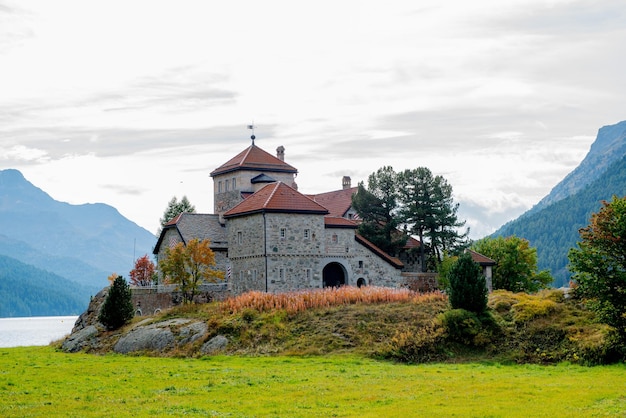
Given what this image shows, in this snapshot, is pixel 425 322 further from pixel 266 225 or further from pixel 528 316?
pixel 266 225

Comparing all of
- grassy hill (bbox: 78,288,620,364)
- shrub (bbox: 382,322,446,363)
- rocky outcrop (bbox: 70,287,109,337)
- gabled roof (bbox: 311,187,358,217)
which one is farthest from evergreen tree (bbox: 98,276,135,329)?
gabled roof (bbox: 311,187,358,217)

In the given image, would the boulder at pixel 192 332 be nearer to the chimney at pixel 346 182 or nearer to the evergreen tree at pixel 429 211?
the evergreen tree at pixel 429 211

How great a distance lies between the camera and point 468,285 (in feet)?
116

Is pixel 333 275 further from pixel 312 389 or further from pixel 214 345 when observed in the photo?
pixel 312 389

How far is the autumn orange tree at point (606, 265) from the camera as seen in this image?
29.6 m

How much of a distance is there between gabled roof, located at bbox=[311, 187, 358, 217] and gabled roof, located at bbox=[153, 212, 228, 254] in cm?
1167

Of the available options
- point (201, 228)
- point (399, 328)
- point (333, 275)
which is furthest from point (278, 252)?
point (399, 328)

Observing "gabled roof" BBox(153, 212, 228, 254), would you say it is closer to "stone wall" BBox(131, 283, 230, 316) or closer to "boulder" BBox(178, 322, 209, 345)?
"stone wall" BBox(131, 283, 230, 316)

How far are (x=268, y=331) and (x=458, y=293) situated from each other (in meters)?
9.07

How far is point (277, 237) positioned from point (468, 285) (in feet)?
70.0

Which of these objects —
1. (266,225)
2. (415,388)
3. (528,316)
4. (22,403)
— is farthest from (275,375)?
(266,225)

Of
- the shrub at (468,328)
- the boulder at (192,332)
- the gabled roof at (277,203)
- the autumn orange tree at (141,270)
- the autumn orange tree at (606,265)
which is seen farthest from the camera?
the autumn orange tree at (141,270)

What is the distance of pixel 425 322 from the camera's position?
36.4 metres

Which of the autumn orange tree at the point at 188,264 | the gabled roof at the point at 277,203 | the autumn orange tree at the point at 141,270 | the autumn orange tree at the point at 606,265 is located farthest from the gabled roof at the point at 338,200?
the autumn orange tree at the point at 606,265
